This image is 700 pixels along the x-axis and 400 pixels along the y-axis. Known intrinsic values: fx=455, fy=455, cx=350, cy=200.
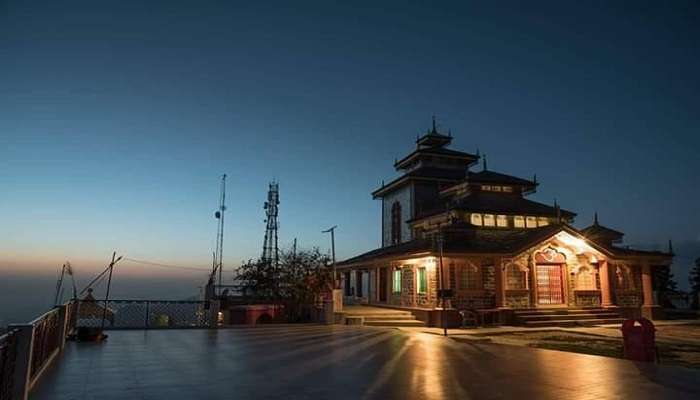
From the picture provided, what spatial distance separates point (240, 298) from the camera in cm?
3070

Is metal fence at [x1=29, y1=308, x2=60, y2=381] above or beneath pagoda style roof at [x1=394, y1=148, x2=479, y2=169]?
beneath

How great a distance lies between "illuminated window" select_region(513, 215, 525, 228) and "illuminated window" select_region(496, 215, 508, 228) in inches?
25.0

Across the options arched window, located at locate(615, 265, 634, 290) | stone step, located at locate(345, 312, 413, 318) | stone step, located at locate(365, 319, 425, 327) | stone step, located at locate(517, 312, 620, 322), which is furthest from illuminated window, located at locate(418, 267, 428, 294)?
arched window, located at locate(615, 265, 634, 290)

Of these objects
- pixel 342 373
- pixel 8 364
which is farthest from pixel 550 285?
pixel 8 364

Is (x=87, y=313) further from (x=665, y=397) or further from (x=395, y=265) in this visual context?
(x=665, y=397)

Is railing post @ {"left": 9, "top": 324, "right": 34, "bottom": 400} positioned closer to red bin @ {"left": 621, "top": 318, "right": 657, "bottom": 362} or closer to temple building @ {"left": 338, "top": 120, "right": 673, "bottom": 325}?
red bin @ {"left": 621, "top": 318, "right": 657, "bottom": 362}

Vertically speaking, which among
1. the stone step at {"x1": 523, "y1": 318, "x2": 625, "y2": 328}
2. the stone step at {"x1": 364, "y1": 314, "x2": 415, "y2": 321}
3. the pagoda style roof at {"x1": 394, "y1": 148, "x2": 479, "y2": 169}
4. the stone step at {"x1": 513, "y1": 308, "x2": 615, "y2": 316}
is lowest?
the stone step at {"x1": 523, "y1": 318, "x2": 625, "y2": 328}

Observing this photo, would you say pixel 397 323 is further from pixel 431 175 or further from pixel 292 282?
pixel 431 175

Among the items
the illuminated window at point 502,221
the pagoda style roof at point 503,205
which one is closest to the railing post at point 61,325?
the pagoda style roof at point 503,205

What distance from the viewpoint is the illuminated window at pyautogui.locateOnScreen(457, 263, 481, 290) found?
21859 millimetres

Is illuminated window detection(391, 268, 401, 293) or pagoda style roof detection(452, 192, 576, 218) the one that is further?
pagoda style roof detection(452, 192, 576, 218)

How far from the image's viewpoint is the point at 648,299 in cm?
2445

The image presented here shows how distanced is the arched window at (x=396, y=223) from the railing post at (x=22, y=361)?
31154 mm

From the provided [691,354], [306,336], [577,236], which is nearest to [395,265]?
[577,236]
